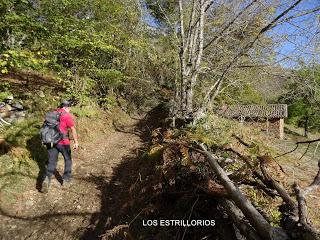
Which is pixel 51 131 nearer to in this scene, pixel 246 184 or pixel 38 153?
pixel 38 153

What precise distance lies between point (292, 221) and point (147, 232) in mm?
2155

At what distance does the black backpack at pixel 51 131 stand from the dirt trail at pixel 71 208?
3.89 ft

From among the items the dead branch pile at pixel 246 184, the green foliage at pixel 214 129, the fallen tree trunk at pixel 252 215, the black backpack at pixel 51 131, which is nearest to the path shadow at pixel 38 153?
the black backpack at pixel 51 131

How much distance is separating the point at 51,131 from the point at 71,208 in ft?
5.89

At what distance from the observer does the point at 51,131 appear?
7.23 metres

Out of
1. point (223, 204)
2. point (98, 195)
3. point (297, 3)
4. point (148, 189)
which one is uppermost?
point (297, 3)

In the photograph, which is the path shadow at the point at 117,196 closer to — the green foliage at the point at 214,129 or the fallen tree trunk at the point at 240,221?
the green foliage at the point at 214,129

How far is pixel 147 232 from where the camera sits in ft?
14.7

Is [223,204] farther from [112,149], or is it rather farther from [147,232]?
Answer: [112,149]

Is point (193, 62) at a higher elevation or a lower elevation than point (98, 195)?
higher

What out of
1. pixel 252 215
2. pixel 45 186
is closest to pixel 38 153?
pixel 45 186

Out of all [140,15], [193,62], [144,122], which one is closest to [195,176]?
[193,62]

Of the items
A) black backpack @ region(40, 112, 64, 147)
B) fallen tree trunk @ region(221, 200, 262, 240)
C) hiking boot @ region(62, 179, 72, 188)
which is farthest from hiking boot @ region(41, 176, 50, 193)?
fallen tree trunk @ region(221, 200, 262, 240)

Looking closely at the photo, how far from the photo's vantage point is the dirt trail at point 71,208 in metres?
5.67
